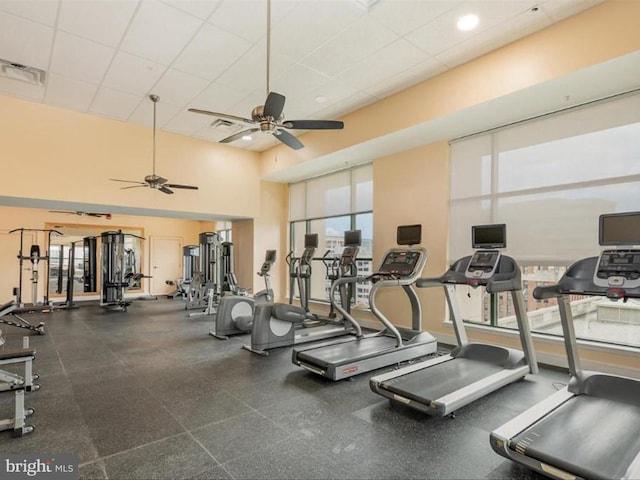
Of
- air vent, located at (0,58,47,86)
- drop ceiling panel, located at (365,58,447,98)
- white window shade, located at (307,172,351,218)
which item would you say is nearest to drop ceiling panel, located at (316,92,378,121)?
drop ceiling panel, located at (365,58,447,98)

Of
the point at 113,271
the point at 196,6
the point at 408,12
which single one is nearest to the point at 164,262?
the point at 113,271

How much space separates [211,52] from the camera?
4.55 m

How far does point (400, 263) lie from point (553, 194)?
7.02ft

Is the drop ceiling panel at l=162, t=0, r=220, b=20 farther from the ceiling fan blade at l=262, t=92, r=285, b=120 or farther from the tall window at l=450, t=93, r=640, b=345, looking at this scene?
the tall window at l=450, t=93, r=640, b=345

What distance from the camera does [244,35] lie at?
4.18 m

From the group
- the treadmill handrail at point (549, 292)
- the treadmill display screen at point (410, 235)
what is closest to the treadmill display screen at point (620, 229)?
the treadmill handrail at point (549, 292)

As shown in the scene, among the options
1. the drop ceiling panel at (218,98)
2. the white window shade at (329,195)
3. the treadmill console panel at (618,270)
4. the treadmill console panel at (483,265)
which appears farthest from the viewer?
the white window shade at (329,195)

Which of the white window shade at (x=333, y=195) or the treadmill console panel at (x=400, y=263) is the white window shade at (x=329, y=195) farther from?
the treadmill console panel at (x=400, y=263)

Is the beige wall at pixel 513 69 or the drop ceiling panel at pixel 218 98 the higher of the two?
the drop ceiling panel at pixel 218 98

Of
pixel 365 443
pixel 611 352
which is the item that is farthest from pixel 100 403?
pixel 611 352

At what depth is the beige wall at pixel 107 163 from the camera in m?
6.00

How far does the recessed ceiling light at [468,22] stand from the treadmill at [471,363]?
2.22m

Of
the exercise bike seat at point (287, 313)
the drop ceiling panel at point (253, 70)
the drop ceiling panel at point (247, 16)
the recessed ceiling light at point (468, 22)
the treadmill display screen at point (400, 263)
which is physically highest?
the drop ceiling panel at point (247, 16)

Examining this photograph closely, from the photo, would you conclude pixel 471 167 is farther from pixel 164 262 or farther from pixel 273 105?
pixel 164 262
